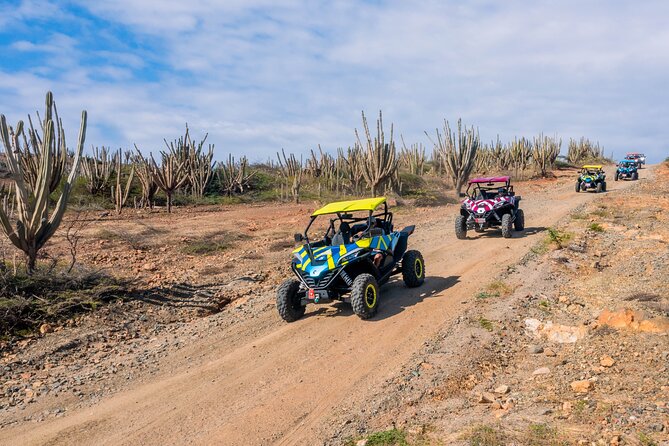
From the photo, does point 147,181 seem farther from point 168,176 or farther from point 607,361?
point 607,361

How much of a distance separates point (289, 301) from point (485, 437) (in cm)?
399

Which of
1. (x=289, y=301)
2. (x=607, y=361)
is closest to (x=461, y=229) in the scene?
(x=289, y=301)

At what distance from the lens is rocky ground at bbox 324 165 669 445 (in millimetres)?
3791

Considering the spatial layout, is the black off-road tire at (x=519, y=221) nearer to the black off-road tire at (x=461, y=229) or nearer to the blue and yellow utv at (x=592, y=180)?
the black off-road tire at (x=461, y=229)

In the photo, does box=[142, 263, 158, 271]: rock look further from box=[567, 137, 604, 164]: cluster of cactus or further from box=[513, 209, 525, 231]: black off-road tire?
box=[567, 137, 604, 164]: cluster of cactus

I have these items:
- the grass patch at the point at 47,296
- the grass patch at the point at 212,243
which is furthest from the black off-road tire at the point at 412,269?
the grass patch at the point at 212,243

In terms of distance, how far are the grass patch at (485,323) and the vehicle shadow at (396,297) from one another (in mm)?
1330

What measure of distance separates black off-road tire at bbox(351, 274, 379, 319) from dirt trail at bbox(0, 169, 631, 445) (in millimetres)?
186

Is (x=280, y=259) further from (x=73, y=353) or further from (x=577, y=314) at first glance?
(x=577, y=314)

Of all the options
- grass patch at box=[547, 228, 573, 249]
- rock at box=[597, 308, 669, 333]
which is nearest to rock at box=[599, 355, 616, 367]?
rock at box=[597, 308, 669, 333]

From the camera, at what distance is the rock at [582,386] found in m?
4.36

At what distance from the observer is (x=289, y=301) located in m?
7.22

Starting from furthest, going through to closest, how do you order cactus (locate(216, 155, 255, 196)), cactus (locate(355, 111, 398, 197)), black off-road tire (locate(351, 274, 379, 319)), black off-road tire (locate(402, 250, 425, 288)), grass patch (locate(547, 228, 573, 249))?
cactus (locate(216, 155, 255, 196))
cactus (locate(355, 111, 398, 197))
grass patch (locate(547, 228, 573, 249))
black off-road tire (locate(402, 250, 425, 288))
black off-road tire (locate(351, 274, 379, 319))

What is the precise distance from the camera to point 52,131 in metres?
8.84
